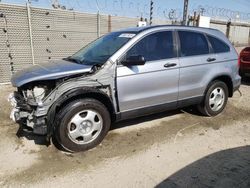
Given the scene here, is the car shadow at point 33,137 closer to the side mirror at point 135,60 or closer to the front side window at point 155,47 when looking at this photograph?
the side mirror at point 135,60

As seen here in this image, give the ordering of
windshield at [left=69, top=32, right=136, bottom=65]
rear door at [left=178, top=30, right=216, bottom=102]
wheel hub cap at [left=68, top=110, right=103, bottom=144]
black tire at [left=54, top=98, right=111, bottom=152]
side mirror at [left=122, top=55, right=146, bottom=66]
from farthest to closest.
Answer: rear door at [left=178, top=30, right=216, bottom=102] < windshield at [left=69, top=32, right=136, bottom=65] < side mirror at [left=122, top=55, right=146, bottom=66] < wheel hub cap at [left=68, top=110, right=103, bottom=144] < black tire at [left=54, top=98, right=111, bottom=152]

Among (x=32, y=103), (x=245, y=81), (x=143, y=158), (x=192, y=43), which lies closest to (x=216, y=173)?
(x=143, y=158)

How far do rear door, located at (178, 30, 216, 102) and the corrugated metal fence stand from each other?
5.52 meters

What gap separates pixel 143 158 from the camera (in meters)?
3.55

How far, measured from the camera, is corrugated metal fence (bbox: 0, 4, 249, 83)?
7.61 m

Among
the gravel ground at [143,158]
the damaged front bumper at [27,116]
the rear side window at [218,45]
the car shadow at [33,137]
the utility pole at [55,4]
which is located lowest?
the gravel ground at [143,158]

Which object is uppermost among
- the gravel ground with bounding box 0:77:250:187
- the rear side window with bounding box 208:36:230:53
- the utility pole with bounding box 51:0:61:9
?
the utility pole with bounding box 51:0:61:9

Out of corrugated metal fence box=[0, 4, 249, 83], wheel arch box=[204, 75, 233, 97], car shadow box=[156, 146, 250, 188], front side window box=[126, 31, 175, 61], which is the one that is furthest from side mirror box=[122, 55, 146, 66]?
corrugated metal fence box=[0, 4, 249, 83]

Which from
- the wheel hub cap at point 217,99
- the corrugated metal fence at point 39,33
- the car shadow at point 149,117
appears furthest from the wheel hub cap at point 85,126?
the corrugated metal fence at point 39,33

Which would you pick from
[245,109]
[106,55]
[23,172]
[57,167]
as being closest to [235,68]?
[245,109]

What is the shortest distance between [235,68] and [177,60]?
5.58ft

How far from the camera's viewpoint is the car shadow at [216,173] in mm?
2965

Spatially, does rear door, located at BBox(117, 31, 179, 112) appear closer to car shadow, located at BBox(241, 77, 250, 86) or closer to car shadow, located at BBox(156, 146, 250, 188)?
car shadow, located at BBox(156, 146, 250, 188)

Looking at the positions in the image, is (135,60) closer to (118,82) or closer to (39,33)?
(118,82)
